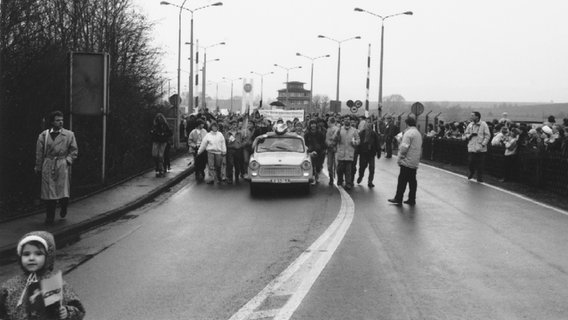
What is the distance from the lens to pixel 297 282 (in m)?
7.26

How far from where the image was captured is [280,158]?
1691 centimetres

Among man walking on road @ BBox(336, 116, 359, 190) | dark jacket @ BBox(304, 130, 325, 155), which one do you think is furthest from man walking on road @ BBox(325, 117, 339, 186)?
man walking on road @ BBox(336, 116, 359, 190)

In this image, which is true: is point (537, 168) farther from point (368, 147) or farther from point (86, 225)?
point (86, 225)

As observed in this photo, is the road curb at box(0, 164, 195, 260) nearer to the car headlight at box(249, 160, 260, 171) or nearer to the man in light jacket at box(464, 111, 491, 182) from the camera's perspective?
the car headlight at box(249, 160, 260, 171)

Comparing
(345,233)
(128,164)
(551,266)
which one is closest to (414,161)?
(345,233)

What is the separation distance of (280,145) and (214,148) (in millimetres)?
2212

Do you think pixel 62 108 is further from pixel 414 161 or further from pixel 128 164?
pixel 128 164

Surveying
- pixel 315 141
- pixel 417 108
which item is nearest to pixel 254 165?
pixel 315 141

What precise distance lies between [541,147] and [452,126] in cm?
1249

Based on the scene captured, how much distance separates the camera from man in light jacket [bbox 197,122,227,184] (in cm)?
1919

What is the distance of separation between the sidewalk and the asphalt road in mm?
332

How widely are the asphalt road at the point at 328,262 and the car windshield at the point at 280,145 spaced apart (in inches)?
133

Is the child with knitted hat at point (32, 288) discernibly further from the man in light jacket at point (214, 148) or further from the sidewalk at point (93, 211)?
the man in light jacket at point (214, 148)

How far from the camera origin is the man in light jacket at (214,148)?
63.0 ft
